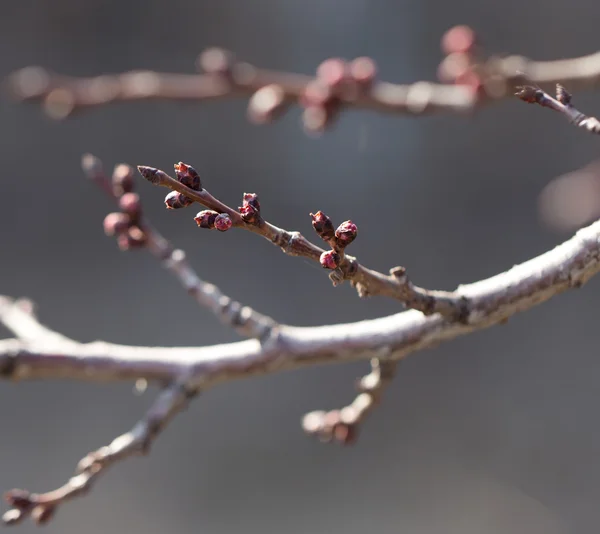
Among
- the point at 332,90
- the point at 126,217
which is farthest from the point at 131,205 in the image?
the point at 332,90

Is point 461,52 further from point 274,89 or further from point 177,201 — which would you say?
point 177,201

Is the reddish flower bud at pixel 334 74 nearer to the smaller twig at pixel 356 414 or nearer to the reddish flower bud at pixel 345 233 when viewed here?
the smaller twig at pixel 356 414

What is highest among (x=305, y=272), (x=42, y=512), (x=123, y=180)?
(x=305, y=272)

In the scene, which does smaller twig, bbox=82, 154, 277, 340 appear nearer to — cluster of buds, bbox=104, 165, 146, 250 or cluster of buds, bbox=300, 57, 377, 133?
cluster of buds, bbox=104, 165, 146, 250

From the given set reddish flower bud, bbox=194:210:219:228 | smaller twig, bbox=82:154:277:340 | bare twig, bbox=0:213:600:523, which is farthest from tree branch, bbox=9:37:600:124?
reddish flower bud, bbox=194:210:219:228

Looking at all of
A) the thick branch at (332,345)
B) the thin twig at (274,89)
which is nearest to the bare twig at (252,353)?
the thick branch at (332,345)
